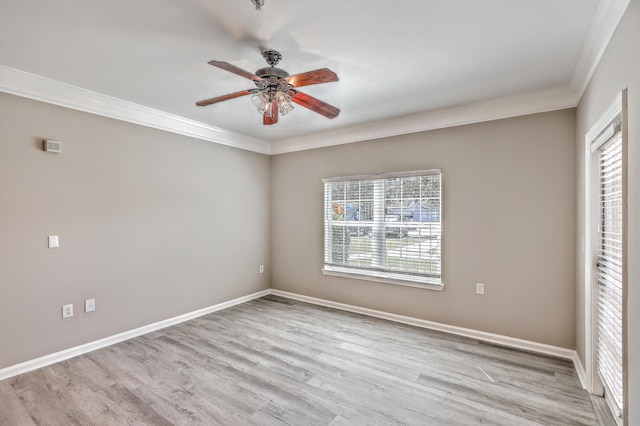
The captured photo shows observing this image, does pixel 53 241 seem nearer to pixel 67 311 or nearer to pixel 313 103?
pixel 67 311

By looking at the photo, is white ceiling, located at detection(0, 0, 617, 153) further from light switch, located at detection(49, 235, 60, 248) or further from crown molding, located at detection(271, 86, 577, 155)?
light switch, located at detection(49, 235, 60, 248)

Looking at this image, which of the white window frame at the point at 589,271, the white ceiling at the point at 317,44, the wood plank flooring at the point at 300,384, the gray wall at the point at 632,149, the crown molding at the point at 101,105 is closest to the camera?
the gray wall at the point at 632,149

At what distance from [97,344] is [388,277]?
3.33 m

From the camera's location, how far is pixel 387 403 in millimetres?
2299

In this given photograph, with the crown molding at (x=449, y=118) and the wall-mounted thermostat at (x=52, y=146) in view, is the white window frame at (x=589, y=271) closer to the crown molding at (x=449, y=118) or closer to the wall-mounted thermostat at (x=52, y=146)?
the crown molding at (x=449, y=118)

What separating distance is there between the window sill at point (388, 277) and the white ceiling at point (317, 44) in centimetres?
209

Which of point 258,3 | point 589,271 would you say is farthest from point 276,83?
point 589,271

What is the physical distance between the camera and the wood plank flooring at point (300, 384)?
2.16m

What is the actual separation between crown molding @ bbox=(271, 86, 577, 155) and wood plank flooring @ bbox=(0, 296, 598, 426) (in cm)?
241

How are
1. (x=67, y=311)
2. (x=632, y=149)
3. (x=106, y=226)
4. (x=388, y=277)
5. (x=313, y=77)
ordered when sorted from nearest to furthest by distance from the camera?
(x=632, y=149), (x=313, y=77), (x=67, y=311), (x=106, y=226), (x=388, y=277)

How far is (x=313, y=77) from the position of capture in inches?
83.8

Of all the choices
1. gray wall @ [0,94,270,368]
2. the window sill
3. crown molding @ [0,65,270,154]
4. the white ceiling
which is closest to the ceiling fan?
the white ceiling

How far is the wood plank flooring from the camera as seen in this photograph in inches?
84.9

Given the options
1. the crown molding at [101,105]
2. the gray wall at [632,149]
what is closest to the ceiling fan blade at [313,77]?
the gray wall at [632,149]
